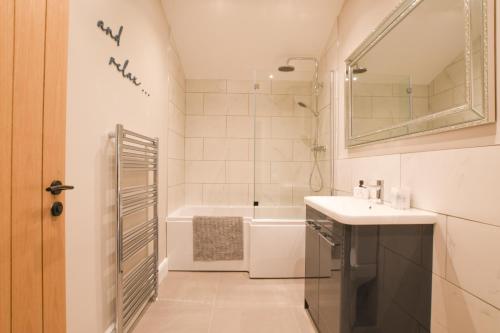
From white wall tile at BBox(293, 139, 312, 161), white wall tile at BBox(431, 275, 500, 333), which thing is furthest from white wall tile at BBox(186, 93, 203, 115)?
white wall tile at BBox(431, 275, 500, 333)

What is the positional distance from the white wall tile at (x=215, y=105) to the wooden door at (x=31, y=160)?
2629 mm

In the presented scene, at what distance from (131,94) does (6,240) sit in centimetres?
130

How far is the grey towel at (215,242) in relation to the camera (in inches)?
106

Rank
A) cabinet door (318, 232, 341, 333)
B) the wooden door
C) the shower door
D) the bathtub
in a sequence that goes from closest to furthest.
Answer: the wooden door < cabinet door (318, 232, 341, 333) < the bathtub < the shower door

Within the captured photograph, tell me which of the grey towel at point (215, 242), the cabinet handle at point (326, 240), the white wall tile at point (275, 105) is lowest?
the grey towel at point (215, 242)

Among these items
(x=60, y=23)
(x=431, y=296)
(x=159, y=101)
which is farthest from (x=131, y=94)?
(x=431, y=296)

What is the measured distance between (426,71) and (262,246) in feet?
6.45

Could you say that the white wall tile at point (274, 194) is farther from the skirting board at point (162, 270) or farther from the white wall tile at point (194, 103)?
the white wall tile at point (194, 103)

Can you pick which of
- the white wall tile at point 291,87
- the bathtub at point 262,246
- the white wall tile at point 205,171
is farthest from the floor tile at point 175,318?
the white wall tile at point 291,87

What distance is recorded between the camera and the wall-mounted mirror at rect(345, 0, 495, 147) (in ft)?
3.22

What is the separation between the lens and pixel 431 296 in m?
1.20

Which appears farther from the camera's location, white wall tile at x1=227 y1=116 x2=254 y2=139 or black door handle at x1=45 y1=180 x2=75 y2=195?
white wall tile at x1=227 y1=116 x2=254 y2=139

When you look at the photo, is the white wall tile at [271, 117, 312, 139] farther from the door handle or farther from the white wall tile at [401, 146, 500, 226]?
the white wall tile at [401, 146, 500, 226]

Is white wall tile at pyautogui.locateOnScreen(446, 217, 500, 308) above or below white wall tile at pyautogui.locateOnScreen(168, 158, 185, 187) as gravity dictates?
below
